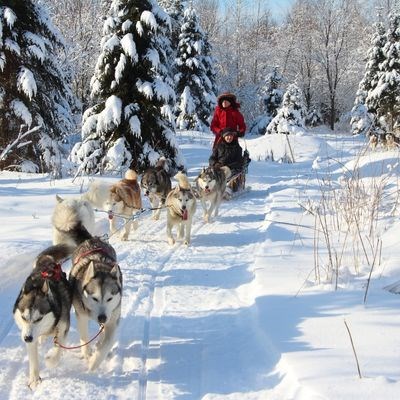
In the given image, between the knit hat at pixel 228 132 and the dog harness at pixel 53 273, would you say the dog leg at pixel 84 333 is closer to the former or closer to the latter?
the dog harness at pixel 53 273

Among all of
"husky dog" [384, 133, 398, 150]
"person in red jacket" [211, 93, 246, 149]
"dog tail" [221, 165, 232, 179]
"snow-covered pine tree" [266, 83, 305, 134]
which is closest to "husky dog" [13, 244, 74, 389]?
"dog tail" [221, 165, 232, 179]

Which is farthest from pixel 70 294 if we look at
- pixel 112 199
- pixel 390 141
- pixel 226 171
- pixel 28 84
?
pixel 28 84

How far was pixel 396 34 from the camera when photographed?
2391cm

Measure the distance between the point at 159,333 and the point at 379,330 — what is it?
1577mm

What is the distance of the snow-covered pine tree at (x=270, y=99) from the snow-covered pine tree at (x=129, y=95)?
68.1ft

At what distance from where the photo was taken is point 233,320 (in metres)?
3.88

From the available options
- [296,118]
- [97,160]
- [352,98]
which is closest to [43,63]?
[97,160]

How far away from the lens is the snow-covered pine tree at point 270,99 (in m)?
31.5

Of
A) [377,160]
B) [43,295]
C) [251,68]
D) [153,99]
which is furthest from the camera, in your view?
[251,68]

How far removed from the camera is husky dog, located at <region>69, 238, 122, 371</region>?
10.5 feet

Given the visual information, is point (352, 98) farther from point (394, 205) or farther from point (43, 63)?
point (394, 205)

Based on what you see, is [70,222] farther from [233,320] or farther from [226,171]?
[226,171]

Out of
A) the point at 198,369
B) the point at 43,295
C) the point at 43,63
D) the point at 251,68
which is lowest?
the point at 198,369

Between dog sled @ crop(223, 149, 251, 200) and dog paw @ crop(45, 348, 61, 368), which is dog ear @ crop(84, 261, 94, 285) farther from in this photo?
dog sled @ crop(223, 149, 251, 200)
